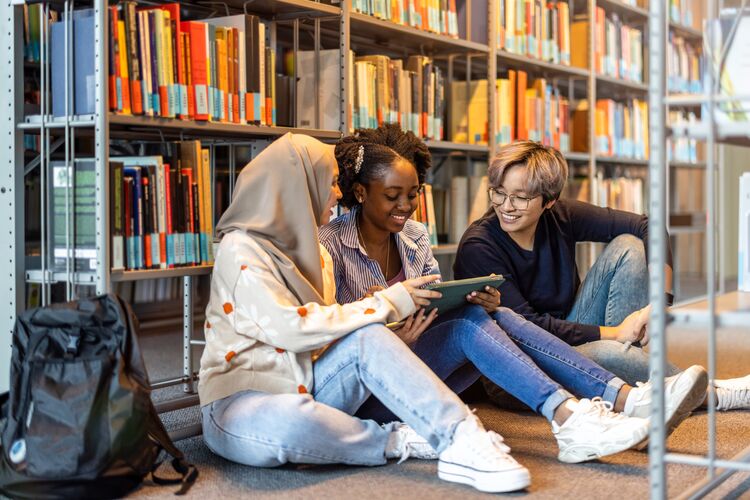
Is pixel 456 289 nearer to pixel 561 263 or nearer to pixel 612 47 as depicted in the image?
pixel 561 263

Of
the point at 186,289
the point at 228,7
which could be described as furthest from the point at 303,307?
the point at 228,7

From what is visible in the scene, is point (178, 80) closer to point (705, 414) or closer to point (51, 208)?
point (51, 208)

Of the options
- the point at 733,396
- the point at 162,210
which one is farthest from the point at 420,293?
the point at 733,396

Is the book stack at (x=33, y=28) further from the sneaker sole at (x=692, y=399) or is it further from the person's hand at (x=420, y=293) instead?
the sneaker sole at (x=692, y=399)

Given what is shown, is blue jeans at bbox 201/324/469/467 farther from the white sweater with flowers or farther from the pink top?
the pink top

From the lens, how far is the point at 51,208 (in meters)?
2.31

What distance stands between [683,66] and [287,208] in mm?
4062

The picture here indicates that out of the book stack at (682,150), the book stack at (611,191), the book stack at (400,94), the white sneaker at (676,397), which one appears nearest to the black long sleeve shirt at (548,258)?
the white sneaker at (676,397)

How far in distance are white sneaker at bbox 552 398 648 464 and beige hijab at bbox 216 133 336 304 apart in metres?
0.65

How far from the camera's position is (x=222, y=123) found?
8.21 ft

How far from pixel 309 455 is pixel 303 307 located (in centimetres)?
34

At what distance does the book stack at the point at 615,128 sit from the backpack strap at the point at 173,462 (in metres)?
2.99

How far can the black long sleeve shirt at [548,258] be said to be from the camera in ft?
8.56

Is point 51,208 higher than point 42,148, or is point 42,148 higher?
point 42,148
